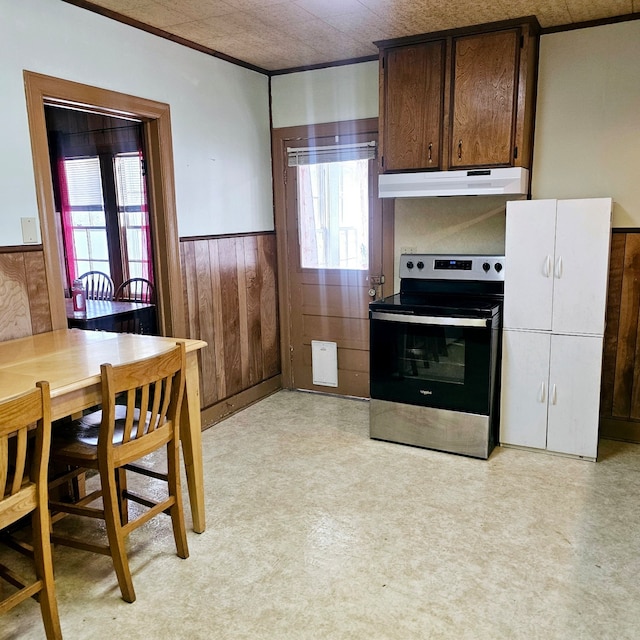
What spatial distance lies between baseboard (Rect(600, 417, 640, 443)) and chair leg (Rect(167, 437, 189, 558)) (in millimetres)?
2648

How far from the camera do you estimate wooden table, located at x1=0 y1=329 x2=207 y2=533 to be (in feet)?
6.44

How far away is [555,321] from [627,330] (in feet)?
1.85

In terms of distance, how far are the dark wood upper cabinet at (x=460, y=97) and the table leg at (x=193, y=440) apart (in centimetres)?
194

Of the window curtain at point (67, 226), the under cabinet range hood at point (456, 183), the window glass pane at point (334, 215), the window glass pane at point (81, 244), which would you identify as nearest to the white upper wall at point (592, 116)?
the under cabinet range hood at point (456, 183)

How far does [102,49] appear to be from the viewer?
2969mm

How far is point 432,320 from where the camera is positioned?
3297 millimetres

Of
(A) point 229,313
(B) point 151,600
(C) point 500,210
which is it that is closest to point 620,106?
(C) point 500,210

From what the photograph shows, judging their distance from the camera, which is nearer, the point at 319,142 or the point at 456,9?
the point at 456,9

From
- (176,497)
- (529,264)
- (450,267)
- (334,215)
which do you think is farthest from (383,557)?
Result: (334,215)

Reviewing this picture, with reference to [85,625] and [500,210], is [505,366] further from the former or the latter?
[85,625]

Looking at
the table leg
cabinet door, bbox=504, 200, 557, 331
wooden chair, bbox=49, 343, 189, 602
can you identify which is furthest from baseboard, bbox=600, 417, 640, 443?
wooden chair, bbox=49, 343, 189, 602

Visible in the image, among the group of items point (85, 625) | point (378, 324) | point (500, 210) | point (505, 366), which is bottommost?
point (85, 625)

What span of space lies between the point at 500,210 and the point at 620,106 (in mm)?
872

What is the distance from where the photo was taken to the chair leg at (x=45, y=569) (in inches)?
72.6
